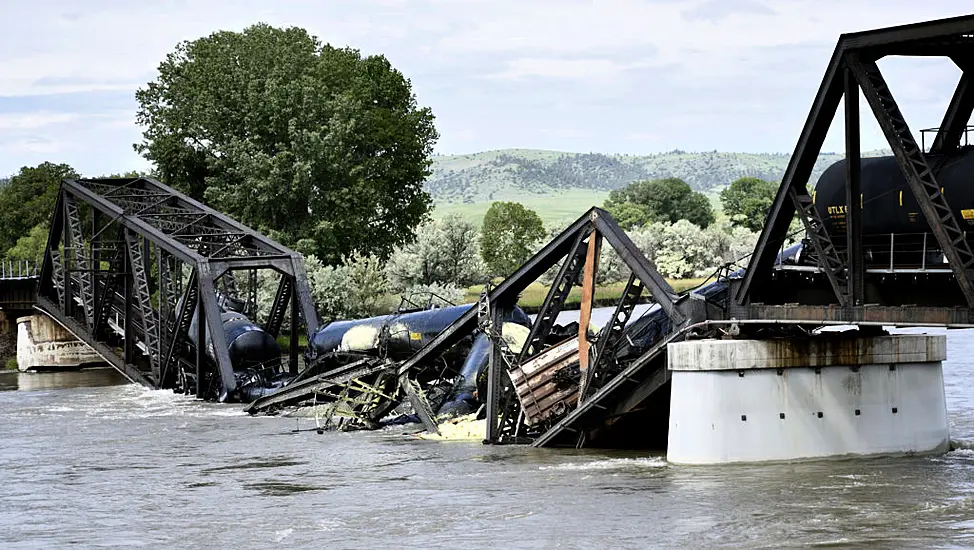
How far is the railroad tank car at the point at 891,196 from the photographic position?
2727 cm

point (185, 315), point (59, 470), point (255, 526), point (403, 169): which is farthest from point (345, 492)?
point (403, 169)

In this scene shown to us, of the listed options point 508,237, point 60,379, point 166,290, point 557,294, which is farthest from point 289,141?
point 508,237

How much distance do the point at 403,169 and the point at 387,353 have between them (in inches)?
1909

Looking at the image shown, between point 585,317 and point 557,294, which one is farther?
point 557,294

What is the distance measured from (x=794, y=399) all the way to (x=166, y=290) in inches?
1274

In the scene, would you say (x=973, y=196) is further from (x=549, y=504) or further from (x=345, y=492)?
(x=345, y=492)

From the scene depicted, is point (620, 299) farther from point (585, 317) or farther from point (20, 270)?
point (20, 270)

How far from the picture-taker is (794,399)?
3038cm

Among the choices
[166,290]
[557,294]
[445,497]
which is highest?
[166,290]

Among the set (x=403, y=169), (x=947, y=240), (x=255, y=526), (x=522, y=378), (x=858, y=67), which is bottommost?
(x=255, y=526)

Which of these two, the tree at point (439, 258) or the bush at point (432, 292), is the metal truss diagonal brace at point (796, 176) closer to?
the bush at point (432, 292)

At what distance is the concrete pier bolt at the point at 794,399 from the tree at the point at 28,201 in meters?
97.0

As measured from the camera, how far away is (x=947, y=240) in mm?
24562

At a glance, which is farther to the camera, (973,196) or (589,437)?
(589,437)
